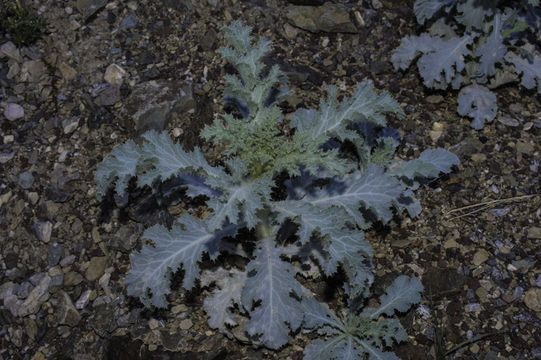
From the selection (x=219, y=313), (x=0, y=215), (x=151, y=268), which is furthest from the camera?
(x=0, y=215)

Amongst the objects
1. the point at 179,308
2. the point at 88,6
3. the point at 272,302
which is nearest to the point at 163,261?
the point at 179,308

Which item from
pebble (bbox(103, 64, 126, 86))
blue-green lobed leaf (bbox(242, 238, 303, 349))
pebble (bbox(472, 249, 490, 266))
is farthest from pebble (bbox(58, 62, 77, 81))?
pebble (bbox(472, 249, 490, 266))

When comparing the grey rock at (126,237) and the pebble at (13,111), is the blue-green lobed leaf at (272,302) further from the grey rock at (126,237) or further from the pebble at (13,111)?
the pebble at (13,111)

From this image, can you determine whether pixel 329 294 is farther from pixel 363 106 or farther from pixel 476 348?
pixel 363 106

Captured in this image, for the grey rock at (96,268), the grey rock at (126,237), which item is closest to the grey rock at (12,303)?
the grey rock at (96,268)

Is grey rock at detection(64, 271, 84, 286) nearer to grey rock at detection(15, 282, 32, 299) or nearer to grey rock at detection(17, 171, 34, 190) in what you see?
grey rock at detection(15, 282, 32, 299)

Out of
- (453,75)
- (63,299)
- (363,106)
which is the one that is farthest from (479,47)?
(63,299)

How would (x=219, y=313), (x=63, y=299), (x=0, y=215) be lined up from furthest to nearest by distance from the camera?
(x=0, y=215) → (x=63, y=299) → (x=219, y=313)

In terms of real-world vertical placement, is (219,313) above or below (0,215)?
below

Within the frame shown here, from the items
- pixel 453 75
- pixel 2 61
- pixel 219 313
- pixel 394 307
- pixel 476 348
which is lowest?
pixel 476 348
